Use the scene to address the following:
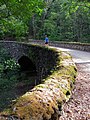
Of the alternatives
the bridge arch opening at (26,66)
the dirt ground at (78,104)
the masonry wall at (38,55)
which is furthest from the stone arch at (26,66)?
the dirt ground at (78,104)

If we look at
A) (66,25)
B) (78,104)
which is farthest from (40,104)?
(66,25)

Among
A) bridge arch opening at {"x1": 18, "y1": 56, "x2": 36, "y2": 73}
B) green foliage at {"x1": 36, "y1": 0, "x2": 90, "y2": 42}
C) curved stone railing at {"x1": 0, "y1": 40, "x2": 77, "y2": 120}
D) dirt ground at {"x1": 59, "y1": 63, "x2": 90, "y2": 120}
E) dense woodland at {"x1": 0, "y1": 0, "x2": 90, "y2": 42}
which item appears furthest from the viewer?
green foliage at {"x1": 36, "y1": 0, "x2": 90, "y2": 42}

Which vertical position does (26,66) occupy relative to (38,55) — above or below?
below

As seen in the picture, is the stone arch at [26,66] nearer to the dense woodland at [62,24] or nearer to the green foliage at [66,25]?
the dense woodland at [62,24]

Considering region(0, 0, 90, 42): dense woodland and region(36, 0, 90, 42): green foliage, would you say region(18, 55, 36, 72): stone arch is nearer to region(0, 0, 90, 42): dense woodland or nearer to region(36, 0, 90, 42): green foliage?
region(0, 0, 90, 42): dense woodland

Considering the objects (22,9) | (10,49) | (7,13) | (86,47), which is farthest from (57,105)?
(10,49)

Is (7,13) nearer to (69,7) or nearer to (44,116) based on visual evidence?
(44,116)

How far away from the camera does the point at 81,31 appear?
4684 cm

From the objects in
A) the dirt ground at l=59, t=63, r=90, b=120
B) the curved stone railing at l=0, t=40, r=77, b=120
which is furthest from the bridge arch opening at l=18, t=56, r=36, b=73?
the curved stone railing at l=0, t=40, r=77, b=120

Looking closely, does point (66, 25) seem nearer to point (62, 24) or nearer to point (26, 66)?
point (62, 24)

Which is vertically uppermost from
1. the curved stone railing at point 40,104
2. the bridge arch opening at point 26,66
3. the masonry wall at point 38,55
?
the curved stone railing at point 40,104

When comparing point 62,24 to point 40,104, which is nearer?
point 40,104

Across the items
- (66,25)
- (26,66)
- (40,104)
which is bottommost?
(26,66)

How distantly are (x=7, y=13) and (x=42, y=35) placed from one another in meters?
41.3
